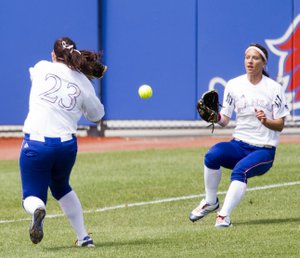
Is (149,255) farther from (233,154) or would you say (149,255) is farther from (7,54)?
(7,54)

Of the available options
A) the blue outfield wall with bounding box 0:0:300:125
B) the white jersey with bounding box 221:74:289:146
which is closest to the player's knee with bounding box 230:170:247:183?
the white jersey with bounding box 221:74:289:146

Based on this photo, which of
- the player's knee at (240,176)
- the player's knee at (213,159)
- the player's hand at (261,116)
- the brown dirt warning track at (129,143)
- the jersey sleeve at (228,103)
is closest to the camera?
the player's hand at (261,116)

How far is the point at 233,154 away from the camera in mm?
10227

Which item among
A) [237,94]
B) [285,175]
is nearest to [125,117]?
[285,175]

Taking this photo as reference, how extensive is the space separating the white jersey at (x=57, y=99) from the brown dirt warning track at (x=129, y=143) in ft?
27.2

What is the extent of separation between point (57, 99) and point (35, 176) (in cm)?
63

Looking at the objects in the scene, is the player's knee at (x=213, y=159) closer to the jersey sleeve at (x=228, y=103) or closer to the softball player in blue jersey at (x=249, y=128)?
the softball player in blue jersey at (x=249, y=128)

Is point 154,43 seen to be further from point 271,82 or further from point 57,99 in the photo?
point 57,99

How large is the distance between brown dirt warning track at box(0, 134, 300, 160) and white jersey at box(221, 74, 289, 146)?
7.13 m

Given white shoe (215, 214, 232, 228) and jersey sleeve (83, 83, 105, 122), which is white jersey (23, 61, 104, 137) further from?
white shoe (215, 214, 232, 228)

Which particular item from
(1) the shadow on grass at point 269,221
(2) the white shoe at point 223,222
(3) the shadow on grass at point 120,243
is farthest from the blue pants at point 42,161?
(1) the shadow on grass at point 269,221

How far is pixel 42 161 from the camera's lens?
27.9ft

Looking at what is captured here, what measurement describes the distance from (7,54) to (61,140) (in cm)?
1079

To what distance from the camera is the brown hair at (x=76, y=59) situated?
8.65 m
